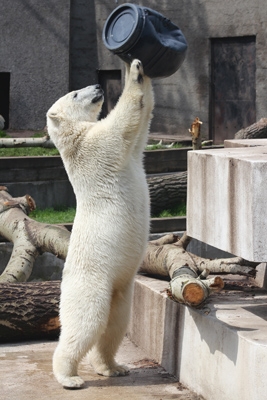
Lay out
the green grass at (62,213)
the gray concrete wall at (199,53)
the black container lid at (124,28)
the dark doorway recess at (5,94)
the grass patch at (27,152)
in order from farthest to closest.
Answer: the dark doorway recess at (5,94) → the gray concrete wall at (199,53) → the grass patch at (27,152) → the green grass at (62,213) → the black container lid at (124,28)

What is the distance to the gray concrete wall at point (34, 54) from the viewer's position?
16453 mm

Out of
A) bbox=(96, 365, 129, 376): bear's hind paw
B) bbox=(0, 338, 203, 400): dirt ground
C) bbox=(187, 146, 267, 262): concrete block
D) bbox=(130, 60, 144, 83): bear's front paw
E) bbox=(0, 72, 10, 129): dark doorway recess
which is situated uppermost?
bbox=(0, 72, 10, 129): dark doorway recess

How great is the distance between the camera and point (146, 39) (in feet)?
16.1

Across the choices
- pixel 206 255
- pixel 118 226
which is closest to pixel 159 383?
pixel 118 226

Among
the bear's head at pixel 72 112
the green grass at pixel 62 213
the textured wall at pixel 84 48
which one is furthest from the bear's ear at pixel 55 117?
the textured wall at pixel 84 48

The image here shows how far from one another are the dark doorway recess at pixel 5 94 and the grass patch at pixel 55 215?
6355 mm

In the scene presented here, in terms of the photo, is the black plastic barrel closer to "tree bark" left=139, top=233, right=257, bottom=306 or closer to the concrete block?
the concrete block

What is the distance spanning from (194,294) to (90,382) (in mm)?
878

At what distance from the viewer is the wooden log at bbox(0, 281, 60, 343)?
601 centimetres

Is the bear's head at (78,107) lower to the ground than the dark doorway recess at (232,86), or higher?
lower

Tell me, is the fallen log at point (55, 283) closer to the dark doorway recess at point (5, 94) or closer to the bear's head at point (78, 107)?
the bear's head at point (78, 107)

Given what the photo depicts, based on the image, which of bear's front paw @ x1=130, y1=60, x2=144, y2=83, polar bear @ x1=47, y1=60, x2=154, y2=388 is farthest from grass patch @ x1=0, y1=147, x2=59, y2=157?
bear's front paw @ x1=130, y1=60, x2=144, y2=83

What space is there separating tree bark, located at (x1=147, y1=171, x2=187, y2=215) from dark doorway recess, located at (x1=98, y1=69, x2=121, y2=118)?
6.15m

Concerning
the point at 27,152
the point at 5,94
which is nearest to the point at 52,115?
the point at 27,152
